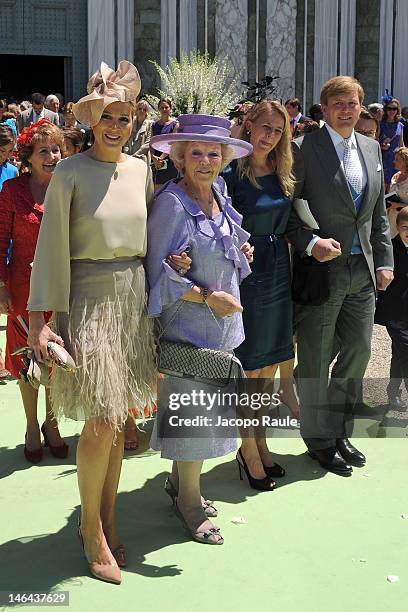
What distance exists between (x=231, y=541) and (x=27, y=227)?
206cm

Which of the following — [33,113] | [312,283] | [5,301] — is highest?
[33,113]

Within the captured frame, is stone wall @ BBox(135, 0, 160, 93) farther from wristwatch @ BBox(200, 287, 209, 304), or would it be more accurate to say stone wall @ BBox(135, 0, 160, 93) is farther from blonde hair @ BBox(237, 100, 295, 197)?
wristwatch @ BBox(200, 287, 209, 304)

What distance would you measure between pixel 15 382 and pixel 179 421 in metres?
2.95

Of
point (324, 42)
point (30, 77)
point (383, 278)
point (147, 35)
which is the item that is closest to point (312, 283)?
point (383, 278)

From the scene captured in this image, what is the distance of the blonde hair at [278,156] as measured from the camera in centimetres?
445

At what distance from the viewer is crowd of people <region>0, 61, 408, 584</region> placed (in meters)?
3.50

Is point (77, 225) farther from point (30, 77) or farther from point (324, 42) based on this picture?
point (30, 77)

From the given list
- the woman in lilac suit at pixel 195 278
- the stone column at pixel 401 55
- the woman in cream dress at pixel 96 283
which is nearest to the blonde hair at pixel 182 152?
the woman in lilac suit at pixel 195 278

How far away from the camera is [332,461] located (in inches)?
190

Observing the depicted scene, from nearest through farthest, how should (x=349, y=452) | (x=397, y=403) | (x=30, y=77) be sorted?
(x=349, y=452)
(x=397, y=403)
(x=30, y=77)

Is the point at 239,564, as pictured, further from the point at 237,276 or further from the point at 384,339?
the point at 384,339

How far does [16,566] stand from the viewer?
365 centimetres

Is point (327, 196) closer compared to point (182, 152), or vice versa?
point (182, 152)

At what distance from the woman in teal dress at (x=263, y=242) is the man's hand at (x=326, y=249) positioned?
16cm
